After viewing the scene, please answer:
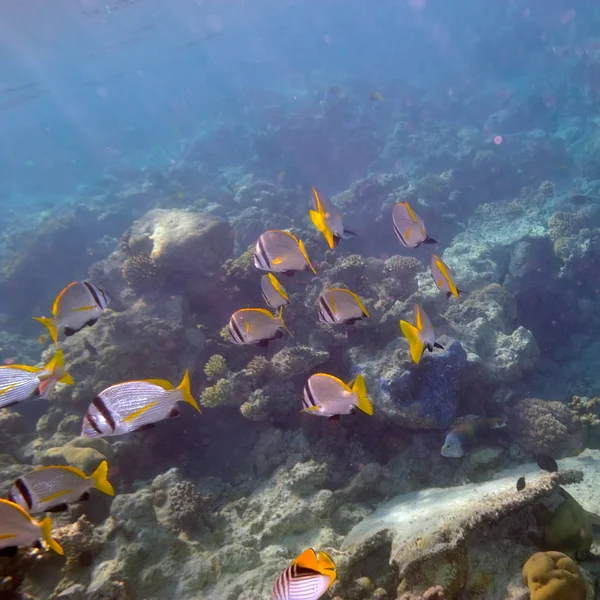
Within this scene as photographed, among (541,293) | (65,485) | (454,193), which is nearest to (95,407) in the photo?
(65,485)

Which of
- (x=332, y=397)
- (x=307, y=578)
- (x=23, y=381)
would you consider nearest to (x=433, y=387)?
(x=332, y=397)

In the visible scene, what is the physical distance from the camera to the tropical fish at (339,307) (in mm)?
3357

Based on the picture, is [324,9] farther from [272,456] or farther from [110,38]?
[272,456]

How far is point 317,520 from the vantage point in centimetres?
493

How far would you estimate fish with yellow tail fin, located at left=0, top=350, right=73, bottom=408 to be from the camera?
291cm

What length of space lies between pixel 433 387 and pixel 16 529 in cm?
508

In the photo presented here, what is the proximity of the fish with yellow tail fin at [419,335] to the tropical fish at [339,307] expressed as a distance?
16.3 inches

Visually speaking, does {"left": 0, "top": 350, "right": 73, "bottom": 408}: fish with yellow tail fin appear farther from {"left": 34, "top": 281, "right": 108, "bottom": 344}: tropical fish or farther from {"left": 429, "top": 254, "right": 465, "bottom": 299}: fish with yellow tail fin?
{"left": 429, "top": 254, "right": 465, "bottom": 299}: fish with yellow tail fin

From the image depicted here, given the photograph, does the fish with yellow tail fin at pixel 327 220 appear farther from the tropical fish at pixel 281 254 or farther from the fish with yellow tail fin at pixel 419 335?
the fish with yellow tail fin at pixel 419 335

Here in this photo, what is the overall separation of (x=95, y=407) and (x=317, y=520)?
11.6 feet

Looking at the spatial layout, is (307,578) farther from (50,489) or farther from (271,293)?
(271,293)

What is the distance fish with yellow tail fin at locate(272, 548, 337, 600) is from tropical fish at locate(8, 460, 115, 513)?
1.61 meters

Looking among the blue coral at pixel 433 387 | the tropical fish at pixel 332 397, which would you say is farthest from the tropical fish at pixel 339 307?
the blue coral at pixel 433 387

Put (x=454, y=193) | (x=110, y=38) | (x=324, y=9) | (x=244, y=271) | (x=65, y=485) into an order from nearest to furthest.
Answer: (x=65, y=485), (x=244, y=271), (x=454, y=193), (x=110, y=38), (x=324, y=9)
